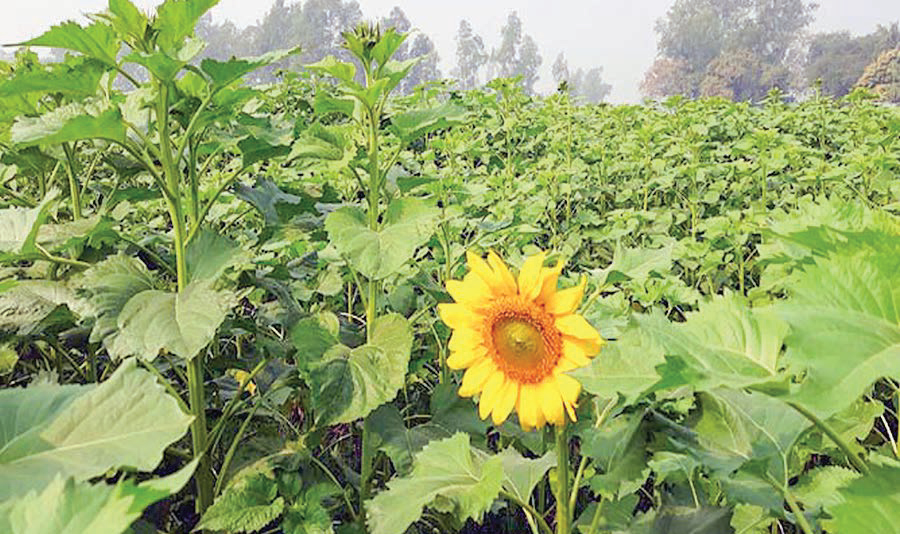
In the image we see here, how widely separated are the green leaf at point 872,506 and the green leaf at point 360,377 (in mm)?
807

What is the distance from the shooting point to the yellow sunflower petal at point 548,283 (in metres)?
1.06

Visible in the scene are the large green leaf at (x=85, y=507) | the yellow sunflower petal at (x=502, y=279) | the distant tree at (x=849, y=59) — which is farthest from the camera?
the distant tree at (x=849, y=59)

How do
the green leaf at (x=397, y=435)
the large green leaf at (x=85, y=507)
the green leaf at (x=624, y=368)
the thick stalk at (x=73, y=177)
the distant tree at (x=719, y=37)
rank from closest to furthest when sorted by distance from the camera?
the large green leaf at (x=85, y=507) → the green leaf at (x=624, y=368) → the green leaf at (x=397, y=435) → the thick stalk at (x=73, y=177) → the distant tree at (x=719, y=37)

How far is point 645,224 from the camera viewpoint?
4.02 meters

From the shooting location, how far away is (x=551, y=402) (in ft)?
3.43

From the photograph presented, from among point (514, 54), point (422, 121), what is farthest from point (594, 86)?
point (422, 121)

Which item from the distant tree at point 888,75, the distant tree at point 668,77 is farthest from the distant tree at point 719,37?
the distant tree at point 888,75

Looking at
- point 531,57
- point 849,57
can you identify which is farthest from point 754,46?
point 531,57

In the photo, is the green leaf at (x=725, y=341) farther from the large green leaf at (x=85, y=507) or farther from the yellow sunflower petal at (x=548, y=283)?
the large green leaf at (x=85, y=507)

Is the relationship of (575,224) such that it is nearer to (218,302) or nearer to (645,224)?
(645,224)

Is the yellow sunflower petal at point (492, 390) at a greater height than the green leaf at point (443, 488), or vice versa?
the yellow sunflower petal at point (492, 390)

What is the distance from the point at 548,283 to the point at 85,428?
0.58 m

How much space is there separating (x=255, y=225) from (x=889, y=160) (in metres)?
2.89

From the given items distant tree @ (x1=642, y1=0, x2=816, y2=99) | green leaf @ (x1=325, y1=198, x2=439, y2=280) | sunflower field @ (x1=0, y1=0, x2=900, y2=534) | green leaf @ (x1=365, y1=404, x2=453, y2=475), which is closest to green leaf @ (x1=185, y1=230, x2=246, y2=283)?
sunflower field @ (x1=0, y1=0, x2=900, y2=534)
